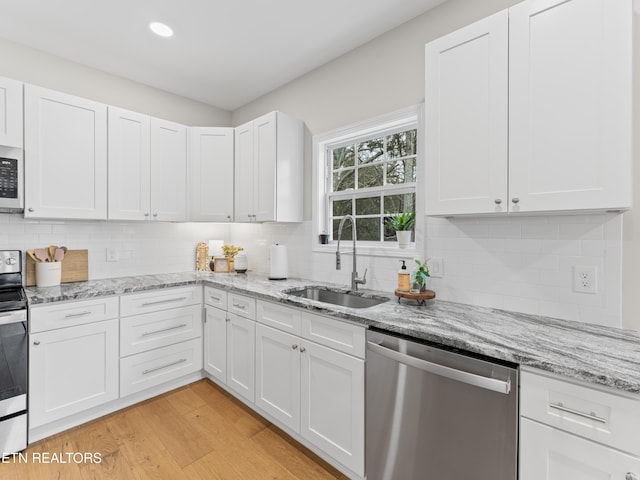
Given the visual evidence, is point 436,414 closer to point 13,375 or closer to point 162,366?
point 162,366

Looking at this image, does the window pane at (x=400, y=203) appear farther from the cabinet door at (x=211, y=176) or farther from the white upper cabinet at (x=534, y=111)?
the cabinet door at (x=211, y=176)

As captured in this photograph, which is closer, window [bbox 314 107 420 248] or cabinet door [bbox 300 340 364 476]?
cabinet door [bbox 300 340 364 476]

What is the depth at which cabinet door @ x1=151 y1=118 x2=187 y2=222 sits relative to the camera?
2906 mm

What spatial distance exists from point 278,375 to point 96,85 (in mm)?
2921

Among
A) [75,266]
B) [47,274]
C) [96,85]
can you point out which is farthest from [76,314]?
[96,85]

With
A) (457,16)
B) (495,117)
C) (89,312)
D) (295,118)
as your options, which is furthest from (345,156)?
(89,312)

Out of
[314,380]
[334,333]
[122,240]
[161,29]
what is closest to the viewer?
[334,333]

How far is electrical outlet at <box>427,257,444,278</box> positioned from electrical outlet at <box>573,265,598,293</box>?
657 mm

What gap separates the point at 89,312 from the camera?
2.25m

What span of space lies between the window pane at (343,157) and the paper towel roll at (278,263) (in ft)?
2.88

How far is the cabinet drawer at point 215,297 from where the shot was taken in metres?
2.60

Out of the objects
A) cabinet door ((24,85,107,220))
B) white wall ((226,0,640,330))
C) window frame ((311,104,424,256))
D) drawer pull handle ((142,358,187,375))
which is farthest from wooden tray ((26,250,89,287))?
window frame ((311,104,424,256))

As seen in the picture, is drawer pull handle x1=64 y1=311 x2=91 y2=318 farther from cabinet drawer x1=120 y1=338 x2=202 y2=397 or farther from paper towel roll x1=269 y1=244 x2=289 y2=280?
paper towel roll x1=269 y1=244 x2=289 y2=280

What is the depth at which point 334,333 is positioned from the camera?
1744 millimetres
